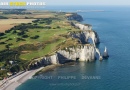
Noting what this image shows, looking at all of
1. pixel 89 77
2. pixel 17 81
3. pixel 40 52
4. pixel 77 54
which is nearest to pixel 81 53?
pixel 77 54

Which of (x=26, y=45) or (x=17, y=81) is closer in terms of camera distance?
(x=17, y=81)

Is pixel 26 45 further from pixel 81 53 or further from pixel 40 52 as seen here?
pixel 81 53

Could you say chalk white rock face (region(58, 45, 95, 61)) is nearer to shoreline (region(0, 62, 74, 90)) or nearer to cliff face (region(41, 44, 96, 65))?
cliff face (region(41, 44, 96, 65))

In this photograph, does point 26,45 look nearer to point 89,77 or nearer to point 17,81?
point 17,81

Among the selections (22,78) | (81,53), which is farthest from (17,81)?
(81,53)

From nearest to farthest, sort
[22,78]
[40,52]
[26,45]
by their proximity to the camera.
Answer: [22,78]
[40,52]
[26,45]

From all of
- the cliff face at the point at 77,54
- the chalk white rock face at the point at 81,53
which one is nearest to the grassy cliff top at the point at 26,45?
the cliff face at the point at 77,54

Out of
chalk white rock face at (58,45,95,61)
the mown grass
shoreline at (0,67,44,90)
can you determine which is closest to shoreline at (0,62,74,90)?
shoreline at (0,67,44,90)

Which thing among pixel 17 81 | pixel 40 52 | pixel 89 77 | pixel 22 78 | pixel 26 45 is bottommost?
pixel 17 81

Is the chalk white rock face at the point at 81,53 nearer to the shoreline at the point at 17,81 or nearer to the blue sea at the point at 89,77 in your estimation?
the blue sea at the point at 89,77

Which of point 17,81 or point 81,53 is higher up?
point 81,53

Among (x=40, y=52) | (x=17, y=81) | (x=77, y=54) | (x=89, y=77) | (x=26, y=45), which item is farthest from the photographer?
(x=26, y=45)

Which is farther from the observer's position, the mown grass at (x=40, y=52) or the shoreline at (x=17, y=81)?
the mown grass at (x=40, y=52)
